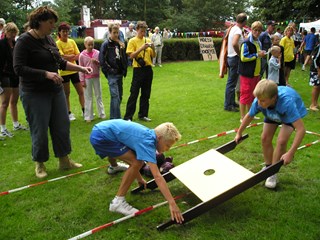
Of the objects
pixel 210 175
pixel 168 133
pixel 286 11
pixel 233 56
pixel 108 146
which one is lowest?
pixel 210 175

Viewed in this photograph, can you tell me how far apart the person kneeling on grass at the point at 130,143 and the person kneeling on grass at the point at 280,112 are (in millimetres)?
922

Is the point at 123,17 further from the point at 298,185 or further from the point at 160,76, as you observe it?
the point at 298,185

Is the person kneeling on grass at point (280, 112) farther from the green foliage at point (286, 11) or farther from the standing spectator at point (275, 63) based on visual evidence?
the green foliage at point (286, 11)

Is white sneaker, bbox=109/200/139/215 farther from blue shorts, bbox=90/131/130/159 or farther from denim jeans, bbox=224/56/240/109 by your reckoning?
denim jeans, bbox=224/56/240/109

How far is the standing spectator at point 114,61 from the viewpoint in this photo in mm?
5980

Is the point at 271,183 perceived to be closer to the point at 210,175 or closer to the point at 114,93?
the point at 210,175

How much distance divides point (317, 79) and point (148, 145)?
5.15 m

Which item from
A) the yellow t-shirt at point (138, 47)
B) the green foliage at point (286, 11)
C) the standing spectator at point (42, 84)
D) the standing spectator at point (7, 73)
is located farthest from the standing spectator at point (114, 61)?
the green foliage at point (286, 11)

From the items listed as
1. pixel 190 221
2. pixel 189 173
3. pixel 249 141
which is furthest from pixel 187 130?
pixel 190 221

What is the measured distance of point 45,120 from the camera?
3.95 m

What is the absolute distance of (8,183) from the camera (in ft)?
13.4

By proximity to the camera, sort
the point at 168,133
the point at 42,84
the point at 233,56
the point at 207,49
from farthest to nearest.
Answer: the point at 207,49 < the point at 233,56 < the point at 42,84 < the point at 168,133

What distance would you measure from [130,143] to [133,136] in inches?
3.2

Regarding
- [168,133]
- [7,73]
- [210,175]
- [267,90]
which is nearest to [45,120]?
[168,133]
